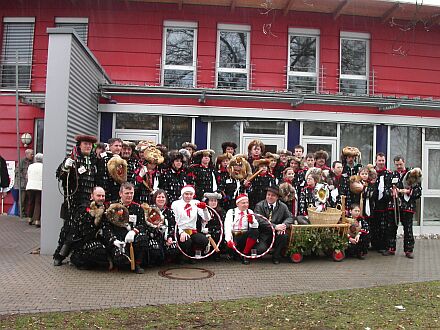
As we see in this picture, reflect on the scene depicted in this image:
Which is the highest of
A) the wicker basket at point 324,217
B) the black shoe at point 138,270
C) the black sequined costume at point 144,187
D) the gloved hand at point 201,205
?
the black sequined costume at point 144,187

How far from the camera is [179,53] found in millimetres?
15164

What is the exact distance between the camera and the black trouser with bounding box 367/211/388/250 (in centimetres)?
Result: 1017

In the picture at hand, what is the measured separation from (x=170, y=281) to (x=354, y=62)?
1129cm

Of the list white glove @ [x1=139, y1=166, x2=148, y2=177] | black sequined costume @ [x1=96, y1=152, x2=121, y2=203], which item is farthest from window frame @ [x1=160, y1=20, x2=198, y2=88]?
black sequined costume @ [x1=96, y1=152, x2=121, y2=203]

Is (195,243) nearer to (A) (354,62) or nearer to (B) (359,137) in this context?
(B) (359,137)

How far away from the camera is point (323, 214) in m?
8.95

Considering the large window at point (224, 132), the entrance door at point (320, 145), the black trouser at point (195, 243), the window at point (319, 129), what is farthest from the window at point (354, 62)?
the black trouser at point (195, 243)

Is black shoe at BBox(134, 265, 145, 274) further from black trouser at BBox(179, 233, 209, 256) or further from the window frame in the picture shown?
the window frame

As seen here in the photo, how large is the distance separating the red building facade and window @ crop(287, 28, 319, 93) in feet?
0.11

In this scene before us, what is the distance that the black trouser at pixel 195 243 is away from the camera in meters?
8.35

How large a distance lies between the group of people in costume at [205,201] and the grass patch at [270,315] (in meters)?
2.14

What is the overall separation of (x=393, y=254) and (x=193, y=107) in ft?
20.2

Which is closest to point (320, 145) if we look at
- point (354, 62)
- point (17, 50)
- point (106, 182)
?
point (354, 62)

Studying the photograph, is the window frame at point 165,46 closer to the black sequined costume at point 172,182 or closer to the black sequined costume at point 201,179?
the black sequined costume at point 201,179
